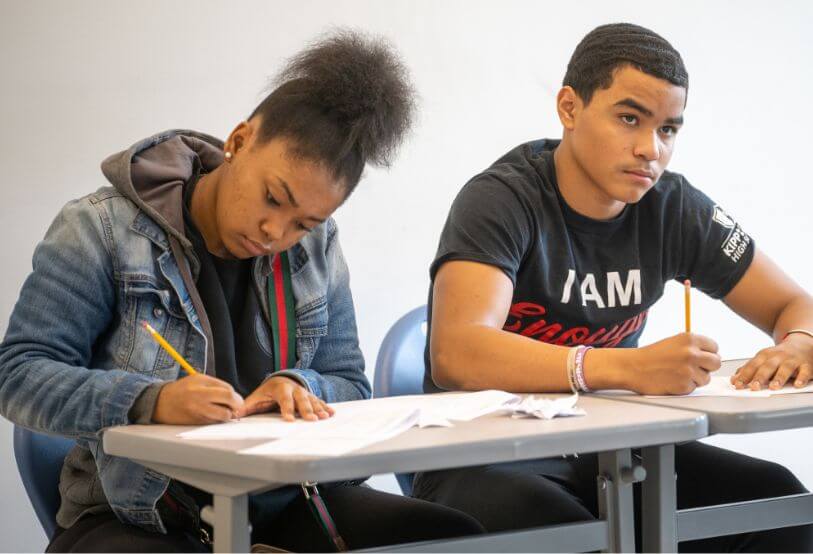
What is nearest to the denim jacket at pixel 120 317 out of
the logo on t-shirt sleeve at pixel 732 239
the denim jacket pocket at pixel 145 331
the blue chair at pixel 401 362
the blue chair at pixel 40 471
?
the denim jacket pocket at pixel 145 331

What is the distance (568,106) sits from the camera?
73.5 inches

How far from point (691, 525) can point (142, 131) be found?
1.78m

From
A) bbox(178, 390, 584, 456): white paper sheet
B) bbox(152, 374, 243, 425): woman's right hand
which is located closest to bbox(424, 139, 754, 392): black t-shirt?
bbox(178, 390, 584, 456): white paper sheet

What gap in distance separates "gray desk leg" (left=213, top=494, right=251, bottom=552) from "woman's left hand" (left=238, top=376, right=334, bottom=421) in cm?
21

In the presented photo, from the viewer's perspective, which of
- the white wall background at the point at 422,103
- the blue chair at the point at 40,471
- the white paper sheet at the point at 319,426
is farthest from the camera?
the white wall background at the point at 422,103

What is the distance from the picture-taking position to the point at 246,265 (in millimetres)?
1592

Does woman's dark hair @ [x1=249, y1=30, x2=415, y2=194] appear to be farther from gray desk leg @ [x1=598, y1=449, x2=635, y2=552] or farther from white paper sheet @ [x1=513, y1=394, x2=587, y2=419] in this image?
gray desk leg @ [x1=598, y1=449, x2=635, y2=552]

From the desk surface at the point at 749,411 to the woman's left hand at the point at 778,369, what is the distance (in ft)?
0.51

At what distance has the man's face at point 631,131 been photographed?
1.73 metres

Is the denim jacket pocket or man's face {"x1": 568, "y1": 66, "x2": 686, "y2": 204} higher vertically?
man's face {"x1": 568, "y1": 66, "x2": 686, "y2": 204}

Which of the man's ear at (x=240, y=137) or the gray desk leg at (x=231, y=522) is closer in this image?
the gray desk leg at (x=231, y=522)

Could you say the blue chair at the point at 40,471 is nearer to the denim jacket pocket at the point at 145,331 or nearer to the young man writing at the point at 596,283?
the denim jacket pocket at the point at 145,331

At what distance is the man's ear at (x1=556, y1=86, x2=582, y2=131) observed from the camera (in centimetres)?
185

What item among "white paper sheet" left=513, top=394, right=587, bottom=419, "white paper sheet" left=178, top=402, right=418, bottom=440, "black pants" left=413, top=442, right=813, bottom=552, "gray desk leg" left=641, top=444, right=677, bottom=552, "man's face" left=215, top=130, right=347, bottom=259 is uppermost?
"man's face" left=215, top=130, right=347, bottom=259
